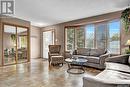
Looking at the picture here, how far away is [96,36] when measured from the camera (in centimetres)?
641

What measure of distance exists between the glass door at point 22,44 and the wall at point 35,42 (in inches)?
58.1

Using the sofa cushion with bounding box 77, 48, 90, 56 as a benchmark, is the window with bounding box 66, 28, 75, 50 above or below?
above

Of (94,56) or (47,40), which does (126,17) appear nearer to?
(94,56)

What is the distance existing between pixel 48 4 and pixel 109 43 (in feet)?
11.0

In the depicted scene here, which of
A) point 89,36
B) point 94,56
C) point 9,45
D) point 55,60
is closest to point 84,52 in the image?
point 94,56

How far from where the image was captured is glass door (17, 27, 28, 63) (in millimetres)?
7012

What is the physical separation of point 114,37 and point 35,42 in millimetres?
5713

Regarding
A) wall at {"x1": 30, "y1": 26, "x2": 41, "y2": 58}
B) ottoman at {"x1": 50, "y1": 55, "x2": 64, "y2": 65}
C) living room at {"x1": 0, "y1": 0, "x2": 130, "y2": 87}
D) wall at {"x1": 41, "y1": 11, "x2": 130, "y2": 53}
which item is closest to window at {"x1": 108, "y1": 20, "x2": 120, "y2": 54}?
living room at {"x1": 0, "y1": 0, "x2": 130, "y2": 87}

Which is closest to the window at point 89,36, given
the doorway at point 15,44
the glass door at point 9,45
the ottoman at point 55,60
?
the ottoman at point 55,60

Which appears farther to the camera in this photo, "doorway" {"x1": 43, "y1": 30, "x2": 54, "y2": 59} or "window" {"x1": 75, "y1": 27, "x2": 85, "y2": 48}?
"doorway" {"x1": 43, "y1": 30, "x2": 54, "y2": 59}

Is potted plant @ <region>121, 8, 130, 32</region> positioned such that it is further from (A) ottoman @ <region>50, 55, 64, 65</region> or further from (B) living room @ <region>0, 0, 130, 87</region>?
(A) ottoman @ <region>50, 55, 64, 65</region>

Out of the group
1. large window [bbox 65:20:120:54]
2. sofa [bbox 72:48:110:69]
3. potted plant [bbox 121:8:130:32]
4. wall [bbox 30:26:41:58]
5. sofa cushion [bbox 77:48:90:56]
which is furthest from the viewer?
wall [bbox 30:26:41:58]

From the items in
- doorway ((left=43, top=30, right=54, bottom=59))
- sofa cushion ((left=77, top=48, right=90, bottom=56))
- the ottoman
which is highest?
doorway ((left=43, top=30, right=54, bottom=59))

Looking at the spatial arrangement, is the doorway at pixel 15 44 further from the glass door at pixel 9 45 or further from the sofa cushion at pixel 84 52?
the sofa cushion at pixel 84 52
